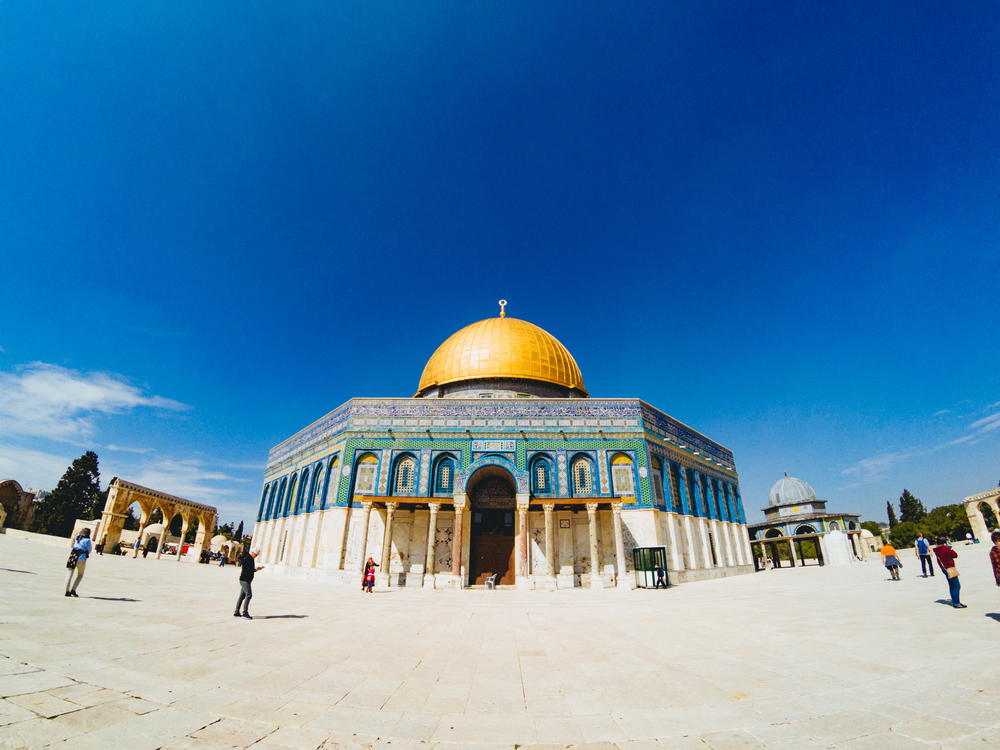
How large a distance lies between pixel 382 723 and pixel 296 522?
25.0 metres

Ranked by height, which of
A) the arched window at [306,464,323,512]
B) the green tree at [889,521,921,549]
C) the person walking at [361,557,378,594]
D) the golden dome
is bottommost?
the person walking at [361,557,378,594]

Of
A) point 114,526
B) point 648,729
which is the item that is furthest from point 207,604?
point 114,526

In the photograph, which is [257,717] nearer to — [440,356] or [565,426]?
[565,426]

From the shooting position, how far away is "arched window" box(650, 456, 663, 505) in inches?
856

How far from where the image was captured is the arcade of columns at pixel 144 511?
28841 mm

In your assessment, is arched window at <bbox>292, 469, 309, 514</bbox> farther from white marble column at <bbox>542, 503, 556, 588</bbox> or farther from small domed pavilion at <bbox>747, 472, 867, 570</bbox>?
small domed pavilion at <bbox>747, 472, 867, 570</bbox>

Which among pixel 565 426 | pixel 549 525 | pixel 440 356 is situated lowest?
pixel 549 525

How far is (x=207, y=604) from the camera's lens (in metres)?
9.20

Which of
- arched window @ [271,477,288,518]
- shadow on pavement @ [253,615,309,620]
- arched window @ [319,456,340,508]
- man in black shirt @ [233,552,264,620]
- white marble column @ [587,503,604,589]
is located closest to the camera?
man in black shirt @ [233,552,264,620]

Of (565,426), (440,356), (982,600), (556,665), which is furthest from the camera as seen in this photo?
(440,356)

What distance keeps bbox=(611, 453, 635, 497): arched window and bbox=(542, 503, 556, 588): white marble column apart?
341 cm

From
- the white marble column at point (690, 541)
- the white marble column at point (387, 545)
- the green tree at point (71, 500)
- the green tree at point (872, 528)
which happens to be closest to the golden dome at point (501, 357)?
the white marble column at point (387, 545)

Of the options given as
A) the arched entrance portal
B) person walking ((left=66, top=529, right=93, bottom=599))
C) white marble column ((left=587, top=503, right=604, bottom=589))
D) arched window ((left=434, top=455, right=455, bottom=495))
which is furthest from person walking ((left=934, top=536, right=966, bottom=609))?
arched window ((left=434, top=455, right=455, bottom=495))

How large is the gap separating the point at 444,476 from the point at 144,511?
27.1m
